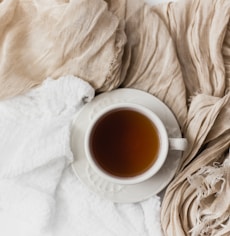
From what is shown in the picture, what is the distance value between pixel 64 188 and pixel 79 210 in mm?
44

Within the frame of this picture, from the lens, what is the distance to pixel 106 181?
73 cm

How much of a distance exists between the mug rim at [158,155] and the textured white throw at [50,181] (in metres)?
0.04

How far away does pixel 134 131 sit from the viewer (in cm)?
74

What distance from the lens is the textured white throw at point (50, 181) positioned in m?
0.72

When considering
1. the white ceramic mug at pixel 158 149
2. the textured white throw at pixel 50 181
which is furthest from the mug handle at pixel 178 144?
the textured white throw at pixel 50 181

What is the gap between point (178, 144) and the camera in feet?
2.22

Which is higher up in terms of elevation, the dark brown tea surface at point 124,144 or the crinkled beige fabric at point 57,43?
the crinkled beige fabric at point 57,43

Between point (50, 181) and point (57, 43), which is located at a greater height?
point (57, 43)

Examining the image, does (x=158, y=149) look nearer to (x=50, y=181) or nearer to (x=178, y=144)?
(x=178, y=144)

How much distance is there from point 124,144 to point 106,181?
0.07m

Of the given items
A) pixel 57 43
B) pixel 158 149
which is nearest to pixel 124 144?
pixel 158 149

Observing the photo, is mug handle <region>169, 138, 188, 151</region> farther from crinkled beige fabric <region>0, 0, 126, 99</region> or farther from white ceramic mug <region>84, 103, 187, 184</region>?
crinkled beige fabric <region>0, 0, 126, 99</region>

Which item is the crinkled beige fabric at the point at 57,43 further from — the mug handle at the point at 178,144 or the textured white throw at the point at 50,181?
the mug handle at the point at 178,144

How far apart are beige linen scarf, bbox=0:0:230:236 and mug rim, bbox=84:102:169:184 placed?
47 millimetres
